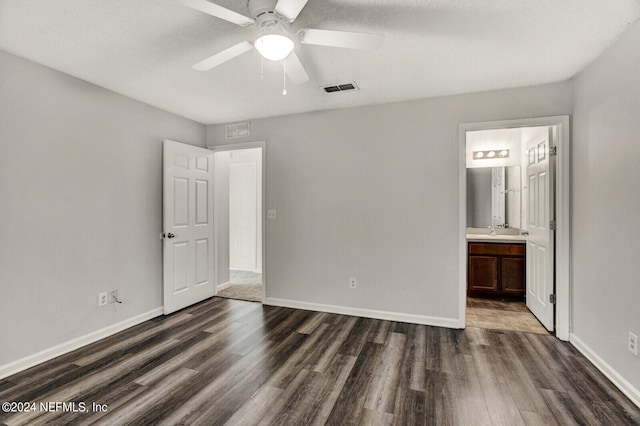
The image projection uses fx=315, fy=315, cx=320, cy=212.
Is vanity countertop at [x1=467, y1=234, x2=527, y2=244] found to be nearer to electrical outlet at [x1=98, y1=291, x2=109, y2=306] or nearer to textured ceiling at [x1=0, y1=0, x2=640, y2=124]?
textured ceiling at [x1=0, y1=0, x2=640, y2=124]

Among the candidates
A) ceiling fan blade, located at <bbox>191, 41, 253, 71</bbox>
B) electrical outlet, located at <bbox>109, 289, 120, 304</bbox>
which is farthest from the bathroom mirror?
electrical outlet, located at <bbox>109, 289, 120, 304</bbox>

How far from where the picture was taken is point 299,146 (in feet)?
12.5

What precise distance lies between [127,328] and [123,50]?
2550mm

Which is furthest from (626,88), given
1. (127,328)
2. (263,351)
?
(127,328)

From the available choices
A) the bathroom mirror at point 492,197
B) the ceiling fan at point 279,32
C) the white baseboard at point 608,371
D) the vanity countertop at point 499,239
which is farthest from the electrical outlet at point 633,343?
the bathroom mirror at point 492,197

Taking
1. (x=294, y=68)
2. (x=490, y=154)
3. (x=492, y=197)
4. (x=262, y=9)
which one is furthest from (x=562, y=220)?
(x=262, y=9)

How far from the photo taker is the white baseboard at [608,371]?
1.94 m

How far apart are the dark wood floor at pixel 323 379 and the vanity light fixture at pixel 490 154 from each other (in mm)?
2551

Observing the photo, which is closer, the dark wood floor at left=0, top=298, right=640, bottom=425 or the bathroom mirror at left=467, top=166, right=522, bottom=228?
the dark wood floor at left=0, top=298, right=640, bottom=425

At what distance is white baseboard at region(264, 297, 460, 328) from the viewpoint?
322 cm

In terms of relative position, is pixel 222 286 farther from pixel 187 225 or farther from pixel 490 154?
pixel 490 154

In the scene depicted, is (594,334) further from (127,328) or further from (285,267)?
(127,328)

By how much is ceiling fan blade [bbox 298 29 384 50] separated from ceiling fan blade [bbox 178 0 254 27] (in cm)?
30

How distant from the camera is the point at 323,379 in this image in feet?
7.28
